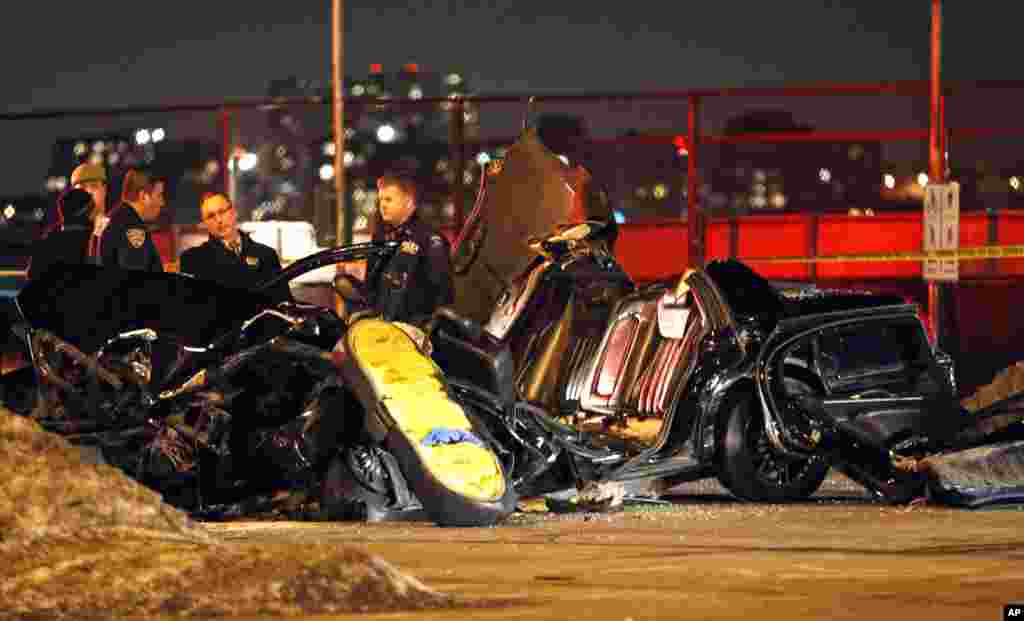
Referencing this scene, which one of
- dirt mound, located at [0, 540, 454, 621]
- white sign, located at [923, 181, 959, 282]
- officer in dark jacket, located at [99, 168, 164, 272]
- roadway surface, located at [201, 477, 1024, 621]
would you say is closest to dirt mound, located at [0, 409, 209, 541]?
dirt mound, located at [0, 540, 454, 621]

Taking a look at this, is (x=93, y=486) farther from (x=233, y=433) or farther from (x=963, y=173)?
(x=963, y=173)

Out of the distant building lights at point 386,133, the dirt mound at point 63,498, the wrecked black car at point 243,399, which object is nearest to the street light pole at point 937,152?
the distant building lights at point 386,133

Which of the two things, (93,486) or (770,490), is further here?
(770,490)

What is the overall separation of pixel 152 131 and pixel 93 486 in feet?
55.1

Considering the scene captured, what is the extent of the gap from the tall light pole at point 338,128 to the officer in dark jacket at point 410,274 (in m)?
8.63

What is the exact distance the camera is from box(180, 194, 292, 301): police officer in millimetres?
14695

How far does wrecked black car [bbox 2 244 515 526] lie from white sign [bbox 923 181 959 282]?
975 cm

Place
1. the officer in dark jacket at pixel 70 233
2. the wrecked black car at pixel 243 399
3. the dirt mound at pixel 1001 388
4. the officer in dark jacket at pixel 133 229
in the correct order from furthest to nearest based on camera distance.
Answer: the dirt mound at pixel 1001 388
the officer in dark jacket at pixel 133 229
the officer in dark jacket at pixel 70 233
the wrecked black car at pixel 243 399

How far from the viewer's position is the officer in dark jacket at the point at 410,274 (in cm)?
1323

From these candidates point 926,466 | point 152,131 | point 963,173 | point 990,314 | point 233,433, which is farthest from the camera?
point 963,173

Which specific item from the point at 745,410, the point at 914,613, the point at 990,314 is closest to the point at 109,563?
the point at 914,613

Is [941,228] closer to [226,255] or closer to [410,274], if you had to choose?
[226,255]

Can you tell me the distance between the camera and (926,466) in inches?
508

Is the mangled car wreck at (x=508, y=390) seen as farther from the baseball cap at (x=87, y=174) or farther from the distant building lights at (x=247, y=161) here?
the distant building lights at (x=247, y=161)
